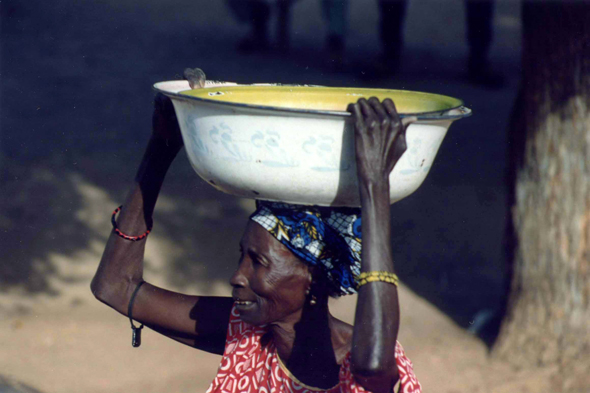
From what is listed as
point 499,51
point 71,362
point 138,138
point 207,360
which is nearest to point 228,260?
point 207,360

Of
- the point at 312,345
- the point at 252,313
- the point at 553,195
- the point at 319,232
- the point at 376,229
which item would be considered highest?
the point at 376,229

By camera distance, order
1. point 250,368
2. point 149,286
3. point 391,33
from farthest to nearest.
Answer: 1. point 391,33
2. point 149,286
3. point 250,368

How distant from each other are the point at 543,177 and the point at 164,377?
3081 millimetres

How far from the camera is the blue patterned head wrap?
190cm

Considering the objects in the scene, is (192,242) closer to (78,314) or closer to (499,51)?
(78,314)

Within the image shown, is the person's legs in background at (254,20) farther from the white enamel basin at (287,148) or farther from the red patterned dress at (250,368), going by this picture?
the white enamel basin at (287,148)

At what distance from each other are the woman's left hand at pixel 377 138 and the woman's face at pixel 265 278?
20.6 inches

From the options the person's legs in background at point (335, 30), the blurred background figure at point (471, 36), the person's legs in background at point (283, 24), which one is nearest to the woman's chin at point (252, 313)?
the person's legs in background at point (335, 30)

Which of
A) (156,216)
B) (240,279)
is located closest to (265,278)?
(240,279)

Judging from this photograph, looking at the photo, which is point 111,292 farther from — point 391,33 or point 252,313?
point 391,33

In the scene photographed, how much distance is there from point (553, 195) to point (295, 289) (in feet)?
10.3

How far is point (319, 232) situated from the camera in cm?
192

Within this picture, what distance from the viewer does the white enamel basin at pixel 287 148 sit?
1.49 m

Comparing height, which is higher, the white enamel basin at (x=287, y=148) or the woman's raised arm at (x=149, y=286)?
the white enamel basin at (x=287, y=148)
